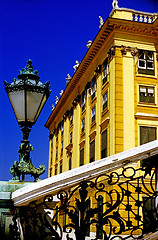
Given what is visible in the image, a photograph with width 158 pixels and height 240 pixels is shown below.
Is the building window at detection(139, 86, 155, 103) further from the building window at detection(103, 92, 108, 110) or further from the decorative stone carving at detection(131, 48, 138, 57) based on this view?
the building window at detection(103, 92, 108, 110)

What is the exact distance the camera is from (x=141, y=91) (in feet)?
64.8

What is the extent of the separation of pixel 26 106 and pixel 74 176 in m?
1.13

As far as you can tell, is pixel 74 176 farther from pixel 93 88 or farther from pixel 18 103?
A: pixel 93 88

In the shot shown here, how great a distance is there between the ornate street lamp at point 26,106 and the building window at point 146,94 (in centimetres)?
1632

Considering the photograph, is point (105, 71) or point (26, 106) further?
point (105, 71)

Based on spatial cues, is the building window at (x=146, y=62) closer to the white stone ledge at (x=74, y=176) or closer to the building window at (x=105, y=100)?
the building window at (x=105, y=100)

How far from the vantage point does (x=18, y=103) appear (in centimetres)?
376

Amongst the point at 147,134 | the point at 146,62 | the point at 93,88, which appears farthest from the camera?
the point at 93,88

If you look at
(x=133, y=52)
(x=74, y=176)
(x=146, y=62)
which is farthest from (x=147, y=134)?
(x=74, y=176)

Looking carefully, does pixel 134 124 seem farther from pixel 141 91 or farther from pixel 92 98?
pixel 92 98

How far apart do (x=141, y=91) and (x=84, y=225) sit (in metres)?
17.4

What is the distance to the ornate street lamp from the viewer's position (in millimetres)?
3621

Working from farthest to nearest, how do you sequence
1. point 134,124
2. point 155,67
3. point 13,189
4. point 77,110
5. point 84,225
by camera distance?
point 77,110, point 155,67, point 134,124, point 13,189, point 84,225

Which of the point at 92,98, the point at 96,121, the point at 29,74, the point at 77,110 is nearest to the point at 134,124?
the point at 96,121
